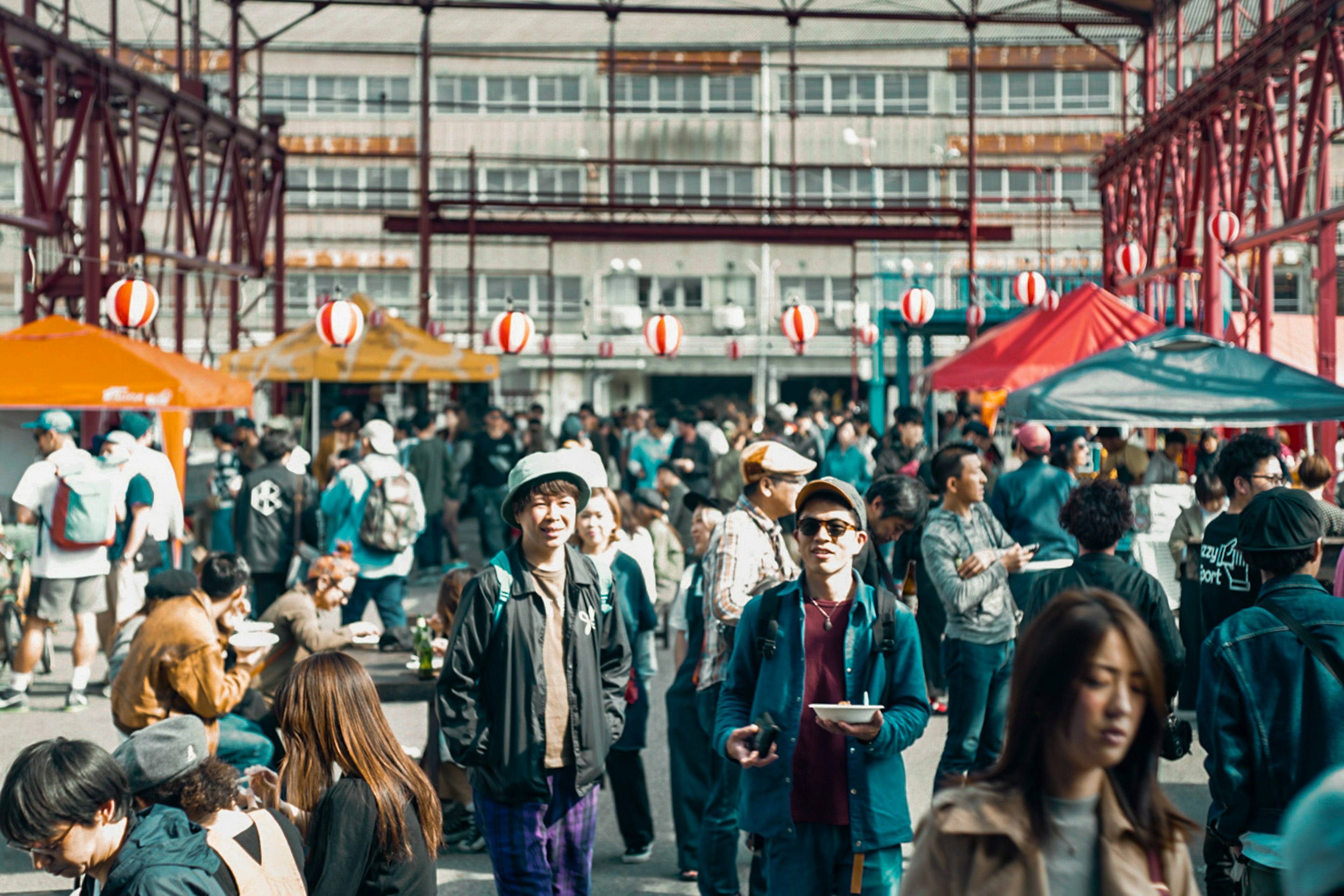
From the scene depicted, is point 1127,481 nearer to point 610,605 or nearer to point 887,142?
point 610,605

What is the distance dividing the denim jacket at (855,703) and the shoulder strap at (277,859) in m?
1.07

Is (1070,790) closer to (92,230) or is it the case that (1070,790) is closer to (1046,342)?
(1046,342)

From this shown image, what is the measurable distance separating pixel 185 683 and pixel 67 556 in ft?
12.4

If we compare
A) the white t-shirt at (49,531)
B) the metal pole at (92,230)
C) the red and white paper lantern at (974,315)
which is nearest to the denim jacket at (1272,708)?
the white t-shirt at (49,531)

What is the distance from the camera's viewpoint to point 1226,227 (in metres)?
12.5

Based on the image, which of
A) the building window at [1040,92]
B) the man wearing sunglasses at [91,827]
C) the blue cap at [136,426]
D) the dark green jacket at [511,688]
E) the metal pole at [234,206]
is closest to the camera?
the man wearing sunglasses at [91,827]

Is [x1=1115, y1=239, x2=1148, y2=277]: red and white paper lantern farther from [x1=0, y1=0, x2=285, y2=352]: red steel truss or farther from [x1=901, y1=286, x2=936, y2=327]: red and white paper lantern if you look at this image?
[x1=0, y1=0, x2=285, y2=352]: red steel truss

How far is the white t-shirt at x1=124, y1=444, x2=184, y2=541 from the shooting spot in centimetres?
888

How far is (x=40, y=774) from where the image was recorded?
8.91ft

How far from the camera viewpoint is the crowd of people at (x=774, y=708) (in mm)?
2018

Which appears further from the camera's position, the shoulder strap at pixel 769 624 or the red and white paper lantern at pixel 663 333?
the red and white paper lantern at pixel 663 333

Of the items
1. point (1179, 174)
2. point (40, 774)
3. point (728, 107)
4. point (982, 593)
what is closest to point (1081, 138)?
point (728, 107)

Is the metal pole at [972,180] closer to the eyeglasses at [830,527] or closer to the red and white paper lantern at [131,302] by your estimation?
the red and white paper lantern at [131,302]

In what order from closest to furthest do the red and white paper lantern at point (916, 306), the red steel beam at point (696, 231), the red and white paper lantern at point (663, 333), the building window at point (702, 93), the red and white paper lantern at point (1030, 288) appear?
the red and white paper lantern at point (663, 333)
the red and white paper lantern at point (1030, 288)
the red and white paper lantern at point (916, 306)
the red steel beam at point (696, 231)
the building window at point (702, 93)
